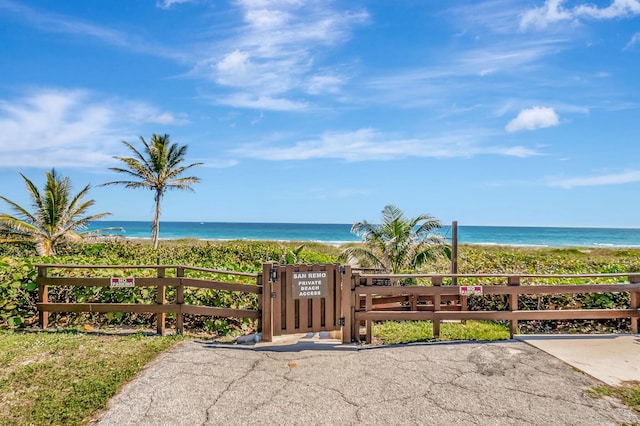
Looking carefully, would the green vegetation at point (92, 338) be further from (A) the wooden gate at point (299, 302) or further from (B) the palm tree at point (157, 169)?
(B) the palm tree at point (157, 169)

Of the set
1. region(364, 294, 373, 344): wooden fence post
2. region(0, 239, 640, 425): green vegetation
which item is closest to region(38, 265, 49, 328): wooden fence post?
region(0, 239, 640, 425): green vegetation

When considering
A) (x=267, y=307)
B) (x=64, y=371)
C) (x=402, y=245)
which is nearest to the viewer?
(x=64, y=371)

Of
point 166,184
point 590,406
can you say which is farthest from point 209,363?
point 166,184

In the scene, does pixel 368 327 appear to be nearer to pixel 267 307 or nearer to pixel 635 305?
pixel 267 307

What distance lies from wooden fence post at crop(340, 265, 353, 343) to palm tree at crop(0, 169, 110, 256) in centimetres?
1886

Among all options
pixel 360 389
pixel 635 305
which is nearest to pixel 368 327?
pixel 360 389

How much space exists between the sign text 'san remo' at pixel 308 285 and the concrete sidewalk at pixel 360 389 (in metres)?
0.89

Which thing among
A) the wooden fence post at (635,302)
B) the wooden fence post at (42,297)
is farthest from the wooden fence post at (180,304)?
the wooden fence post at (635,302)

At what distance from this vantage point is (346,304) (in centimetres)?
704

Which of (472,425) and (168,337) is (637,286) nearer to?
(472,425)

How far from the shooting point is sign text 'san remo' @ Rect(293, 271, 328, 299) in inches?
275

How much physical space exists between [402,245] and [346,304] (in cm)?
706

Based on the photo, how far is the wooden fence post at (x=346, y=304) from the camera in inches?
276

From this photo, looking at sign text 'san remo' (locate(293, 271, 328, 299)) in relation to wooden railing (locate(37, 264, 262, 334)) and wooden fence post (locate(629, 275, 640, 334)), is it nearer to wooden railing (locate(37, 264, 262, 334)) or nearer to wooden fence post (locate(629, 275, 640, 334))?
wooden railing (locate(37, 264, 262, 334))
